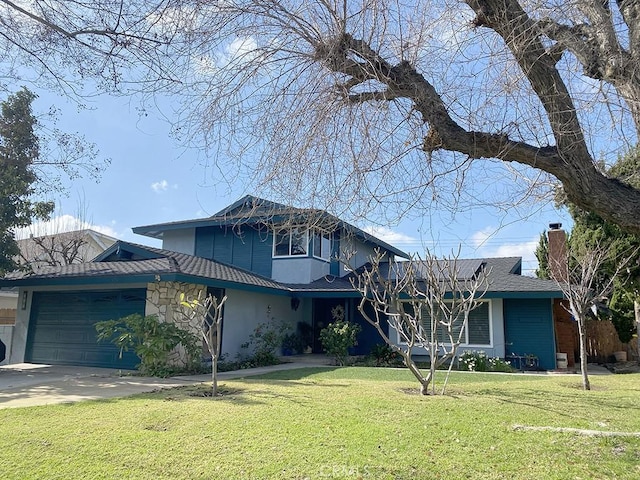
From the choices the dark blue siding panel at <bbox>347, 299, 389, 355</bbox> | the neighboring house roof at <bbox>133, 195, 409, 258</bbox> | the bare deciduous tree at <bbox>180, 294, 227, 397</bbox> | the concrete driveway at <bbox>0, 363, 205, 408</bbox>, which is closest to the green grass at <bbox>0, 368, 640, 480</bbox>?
the bare deciduous tree at <bbox>180, 294, 227, 397</bbox>

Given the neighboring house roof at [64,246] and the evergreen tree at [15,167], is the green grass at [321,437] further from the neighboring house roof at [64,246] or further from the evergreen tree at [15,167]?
the neighboring house roof at [64,246]

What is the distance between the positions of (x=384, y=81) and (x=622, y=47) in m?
2.17

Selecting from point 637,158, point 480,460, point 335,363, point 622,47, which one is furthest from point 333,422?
point 335,363

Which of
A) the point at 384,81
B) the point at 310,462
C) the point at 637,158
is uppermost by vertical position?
the point at 384,81

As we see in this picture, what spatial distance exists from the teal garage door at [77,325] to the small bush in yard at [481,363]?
9.02m

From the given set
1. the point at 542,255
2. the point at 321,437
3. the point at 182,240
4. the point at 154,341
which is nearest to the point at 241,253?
the point at 182,240

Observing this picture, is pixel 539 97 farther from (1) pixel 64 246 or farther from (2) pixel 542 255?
(1) pixel 64 246

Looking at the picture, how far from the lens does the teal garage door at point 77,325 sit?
13.4 m

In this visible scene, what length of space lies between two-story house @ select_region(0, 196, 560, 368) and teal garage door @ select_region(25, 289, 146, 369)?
0.03 metres

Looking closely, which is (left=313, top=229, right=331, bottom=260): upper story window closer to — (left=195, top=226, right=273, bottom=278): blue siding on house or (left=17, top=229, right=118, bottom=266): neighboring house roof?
(left=195, top=226, right=273, bottom=278): blue siding on house

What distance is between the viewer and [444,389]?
8617mm

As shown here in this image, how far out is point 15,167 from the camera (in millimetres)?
13086

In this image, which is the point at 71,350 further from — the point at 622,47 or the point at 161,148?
the point at 622,47

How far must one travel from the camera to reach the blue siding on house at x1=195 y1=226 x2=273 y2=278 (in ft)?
58.6
